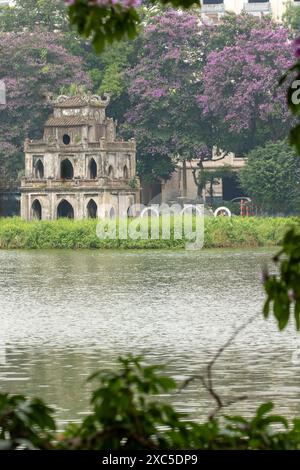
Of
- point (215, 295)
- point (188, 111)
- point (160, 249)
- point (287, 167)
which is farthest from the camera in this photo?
point (188, 111)

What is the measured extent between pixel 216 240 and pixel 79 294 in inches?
853

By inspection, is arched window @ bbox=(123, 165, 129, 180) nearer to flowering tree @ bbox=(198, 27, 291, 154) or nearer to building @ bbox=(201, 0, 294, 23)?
flowering tree @ bbox=(198, 27, 291, 154)

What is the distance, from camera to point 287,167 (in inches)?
2675

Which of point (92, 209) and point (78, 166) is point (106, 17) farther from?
point (78, 166)

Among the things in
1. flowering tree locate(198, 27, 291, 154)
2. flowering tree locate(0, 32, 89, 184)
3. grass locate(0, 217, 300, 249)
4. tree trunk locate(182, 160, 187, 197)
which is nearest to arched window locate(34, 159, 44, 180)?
flowering tree locate(0, 32, 89, 184)

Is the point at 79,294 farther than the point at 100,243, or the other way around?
the point at 100,243

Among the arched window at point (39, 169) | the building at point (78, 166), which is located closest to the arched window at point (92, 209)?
the building at point (78, 166)

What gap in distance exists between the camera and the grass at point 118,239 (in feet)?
192

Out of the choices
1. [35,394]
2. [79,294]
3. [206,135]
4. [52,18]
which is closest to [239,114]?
[206,135]

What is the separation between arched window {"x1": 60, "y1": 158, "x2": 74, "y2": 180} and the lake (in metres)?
16.7

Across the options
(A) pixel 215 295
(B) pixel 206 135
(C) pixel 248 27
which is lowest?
(A) pixel 215 295

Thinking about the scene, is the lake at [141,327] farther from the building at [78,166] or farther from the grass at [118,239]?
the building at [78,166]

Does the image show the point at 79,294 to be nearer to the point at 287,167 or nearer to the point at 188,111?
the point at 287,167

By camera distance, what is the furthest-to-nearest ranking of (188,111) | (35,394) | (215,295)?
1. (188,111)
2. (215,295)
3. (35,394)
